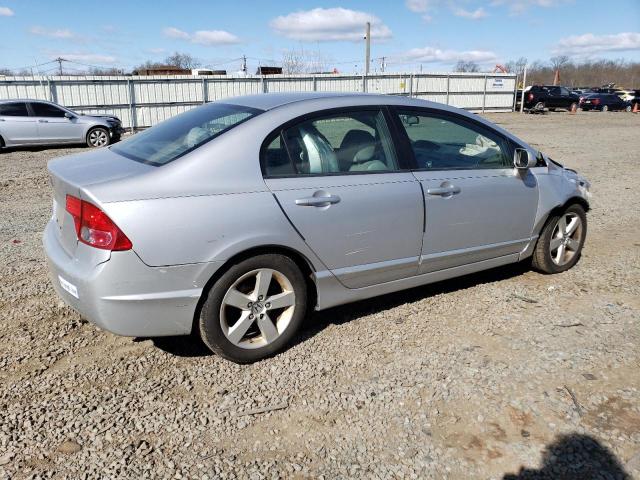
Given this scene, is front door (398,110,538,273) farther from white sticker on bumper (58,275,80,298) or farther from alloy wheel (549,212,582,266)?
white sticker on bumper (58,275,80,298)

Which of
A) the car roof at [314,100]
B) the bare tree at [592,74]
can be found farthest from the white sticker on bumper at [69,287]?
the bare tree at [592,74]

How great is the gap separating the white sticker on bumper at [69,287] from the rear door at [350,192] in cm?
125

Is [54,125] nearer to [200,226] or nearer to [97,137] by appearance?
[97,137]

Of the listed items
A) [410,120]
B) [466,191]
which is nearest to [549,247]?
[466,191]

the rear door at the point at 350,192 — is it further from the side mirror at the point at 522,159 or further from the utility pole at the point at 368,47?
the utility pole at the point at 368,47

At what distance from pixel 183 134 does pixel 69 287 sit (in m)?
1.20

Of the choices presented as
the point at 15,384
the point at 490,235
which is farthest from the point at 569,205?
the point at 15,384

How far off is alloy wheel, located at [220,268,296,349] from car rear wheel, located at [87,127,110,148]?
1413 centimetres

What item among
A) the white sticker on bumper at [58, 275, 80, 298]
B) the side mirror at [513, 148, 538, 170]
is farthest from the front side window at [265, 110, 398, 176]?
the white sticker on bumper at [58, 275, 80, 298]

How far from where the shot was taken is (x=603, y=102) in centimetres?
3916

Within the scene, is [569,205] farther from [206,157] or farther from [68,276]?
[68,276]

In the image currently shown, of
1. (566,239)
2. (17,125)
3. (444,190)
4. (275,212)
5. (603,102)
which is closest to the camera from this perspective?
(275,212)

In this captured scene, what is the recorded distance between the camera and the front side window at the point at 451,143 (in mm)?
4023

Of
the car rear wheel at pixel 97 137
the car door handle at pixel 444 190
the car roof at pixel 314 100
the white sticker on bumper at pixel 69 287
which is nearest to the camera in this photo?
the white sticker on bumper at pixel 69 287
